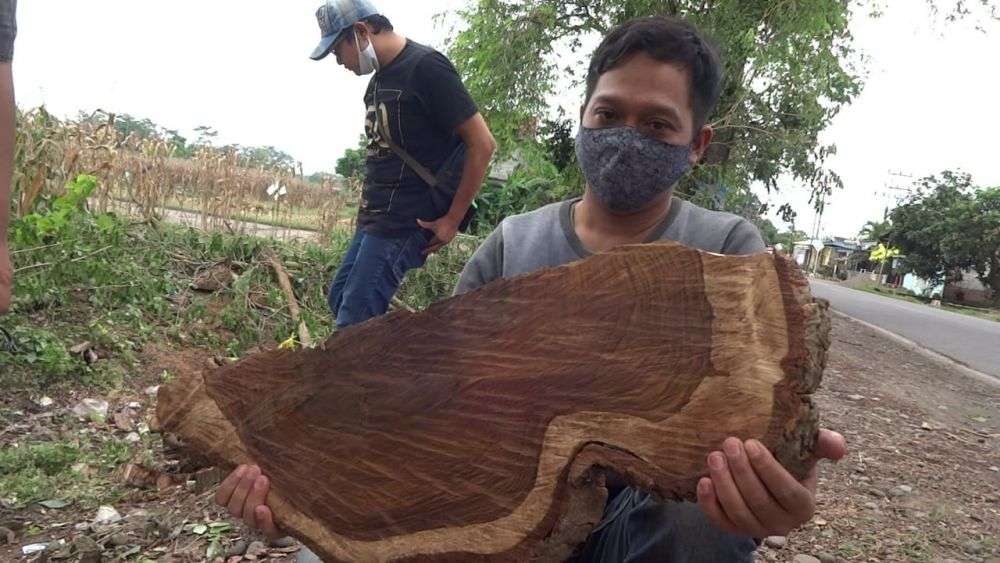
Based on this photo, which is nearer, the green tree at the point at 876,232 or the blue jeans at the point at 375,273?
the blue jeans at the point at 375,273

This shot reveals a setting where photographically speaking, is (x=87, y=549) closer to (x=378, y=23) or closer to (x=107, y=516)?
(x=107, y=516)

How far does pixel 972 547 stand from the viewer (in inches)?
106

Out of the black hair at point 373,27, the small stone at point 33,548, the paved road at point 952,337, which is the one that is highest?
the black hair at point 373,27

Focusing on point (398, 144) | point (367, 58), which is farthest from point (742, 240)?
point (367, 58)

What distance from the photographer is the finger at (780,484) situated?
0.98 metres

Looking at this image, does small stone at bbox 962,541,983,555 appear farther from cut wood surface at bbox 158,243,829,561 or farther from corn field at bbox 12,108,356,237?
corn field at bbox 12,108,356,237

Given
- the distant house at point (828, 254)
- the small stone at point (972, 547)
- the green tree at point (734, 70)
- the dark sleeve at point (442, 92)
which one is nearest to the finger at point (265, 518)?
the dark sleeve at point (442, 92)

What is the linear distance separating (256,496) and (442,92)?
1625 mm

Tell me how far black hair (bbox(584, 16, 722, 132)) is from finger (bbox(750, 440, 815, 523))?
78 centimetres

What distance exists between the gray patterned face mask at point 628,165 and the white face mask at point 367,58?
1.36 meters

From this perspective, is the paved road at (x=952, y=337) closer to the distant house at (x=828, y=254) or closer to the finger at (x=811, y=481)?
the finger at (x=811, y=481)

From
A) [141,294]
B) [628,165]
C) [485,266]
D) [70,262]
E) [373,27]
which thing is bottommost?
[141,294]

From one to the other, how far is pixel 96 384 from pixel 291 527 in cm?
286

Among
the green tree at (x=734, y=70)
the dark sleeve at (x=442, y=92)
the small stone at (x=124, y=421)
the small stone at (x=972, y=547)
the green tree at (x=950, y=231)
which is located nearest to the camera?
the dark sleeve at (x=442, y=92)
